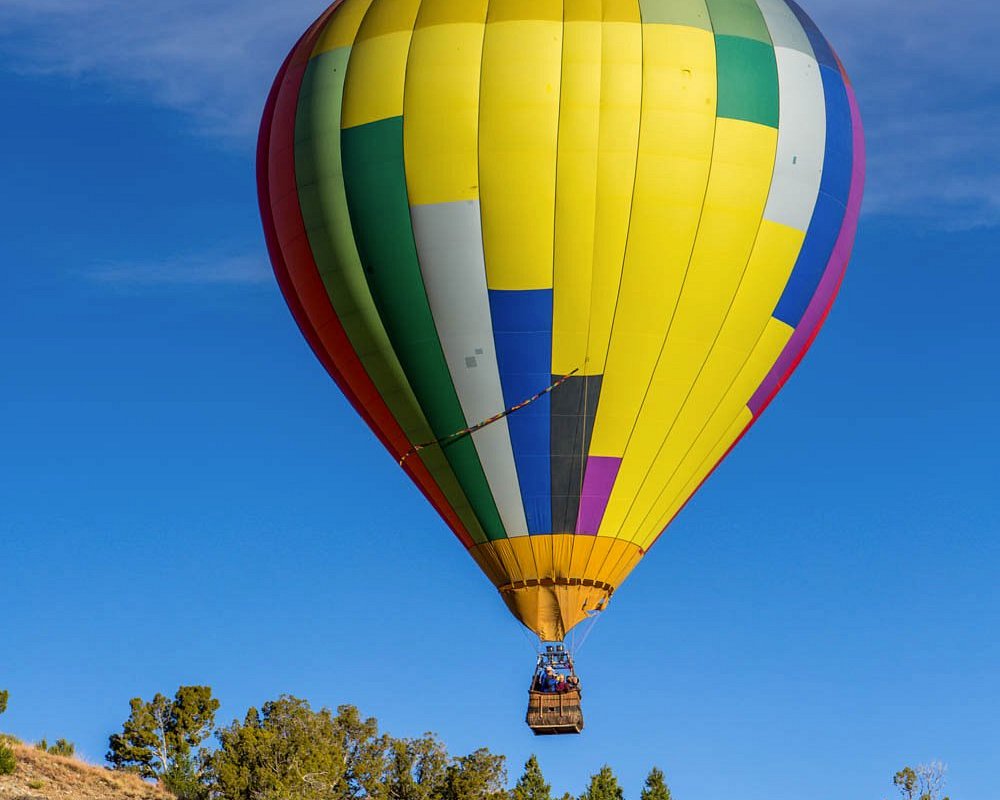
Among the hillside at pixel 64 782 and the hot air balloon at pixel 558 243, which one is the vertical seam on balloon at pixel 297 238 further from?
the hillside at pixel 64 782

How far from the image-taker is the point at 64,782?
189 ft

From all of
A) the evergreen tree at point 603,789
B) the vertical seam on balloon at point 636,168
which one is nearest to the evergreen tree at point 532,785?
the evergreen tree at point 603,789

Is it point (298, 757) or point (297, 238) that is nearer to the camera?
point (297, 238)

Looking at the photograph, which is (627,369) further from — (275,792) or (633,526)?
(275,792)

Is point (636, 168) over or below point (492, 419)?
over

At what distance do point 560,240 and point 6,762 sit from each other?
998 inches

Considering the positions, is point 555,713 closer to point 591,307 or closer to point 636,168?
point 591,307

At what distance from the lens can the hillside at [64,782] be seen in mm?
56031

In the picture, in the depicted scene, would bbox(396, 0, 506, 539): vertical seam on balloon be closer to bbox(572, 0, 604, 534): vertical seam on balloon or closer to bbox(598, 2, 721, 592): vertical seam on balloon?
bbox(572, 0, 604, 534): vertical seam on balloon

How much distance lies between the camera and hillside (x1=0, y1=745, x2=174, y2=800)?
5603 centimetres

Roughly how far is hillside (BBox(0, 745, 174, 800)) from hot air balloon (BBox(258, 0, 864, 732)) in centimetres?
1962

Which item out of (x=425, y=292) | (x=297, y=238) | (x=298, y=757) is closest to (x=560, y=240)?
(x=425, y=292)

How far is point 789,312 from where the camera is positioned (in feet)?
135

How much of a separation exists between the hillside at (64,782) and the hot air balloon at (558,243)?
19.6 m
